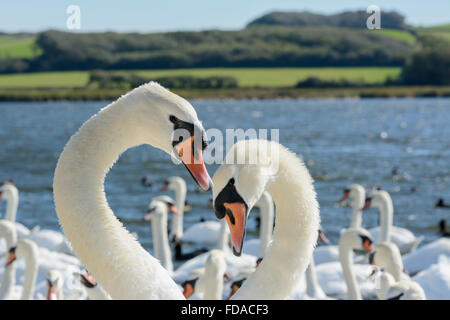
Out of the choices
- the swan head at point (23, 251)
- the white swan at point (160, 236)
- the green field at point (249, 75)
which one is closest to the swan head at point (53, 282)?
the swan head at point (23, 251)

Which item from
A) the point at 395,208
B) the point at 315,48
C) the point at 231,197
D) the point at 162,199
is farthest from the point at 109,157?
the point at 315,48

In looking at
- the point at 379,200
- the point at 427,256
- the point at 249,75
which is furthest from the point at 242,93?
the point at 427,256

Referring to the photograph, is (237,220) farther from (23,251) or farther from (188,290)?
(23,251)

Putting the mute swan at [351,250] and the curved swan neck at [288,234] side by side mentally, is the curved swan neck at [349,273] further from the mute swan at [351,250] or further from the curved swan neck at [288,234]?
the curved swan neck at [288,234]

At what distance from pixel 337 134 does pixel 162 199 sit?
121ft

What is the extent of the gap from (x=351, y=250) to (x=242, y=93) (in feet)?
301

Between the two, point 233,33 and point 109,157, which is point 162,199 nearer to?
point 109,157

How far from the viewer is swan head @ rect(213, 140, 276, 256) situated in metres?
3.30

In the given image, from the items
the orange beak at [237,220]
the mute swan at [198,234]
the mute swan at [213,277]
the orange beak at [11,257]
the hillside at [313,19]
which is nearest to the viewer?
the orange beak at [237,220]

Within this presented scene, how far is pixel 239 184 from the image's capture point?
11.1 ft

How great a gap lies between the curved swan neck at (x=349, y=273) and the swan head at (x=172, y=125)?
7843 millimetres

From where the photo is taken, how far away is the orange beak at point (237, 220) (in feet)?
10.8

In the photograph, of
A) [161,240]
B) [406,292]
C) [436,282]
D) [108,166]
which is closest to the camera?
[108,166]

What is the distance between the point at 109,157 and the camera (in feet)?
10.2
